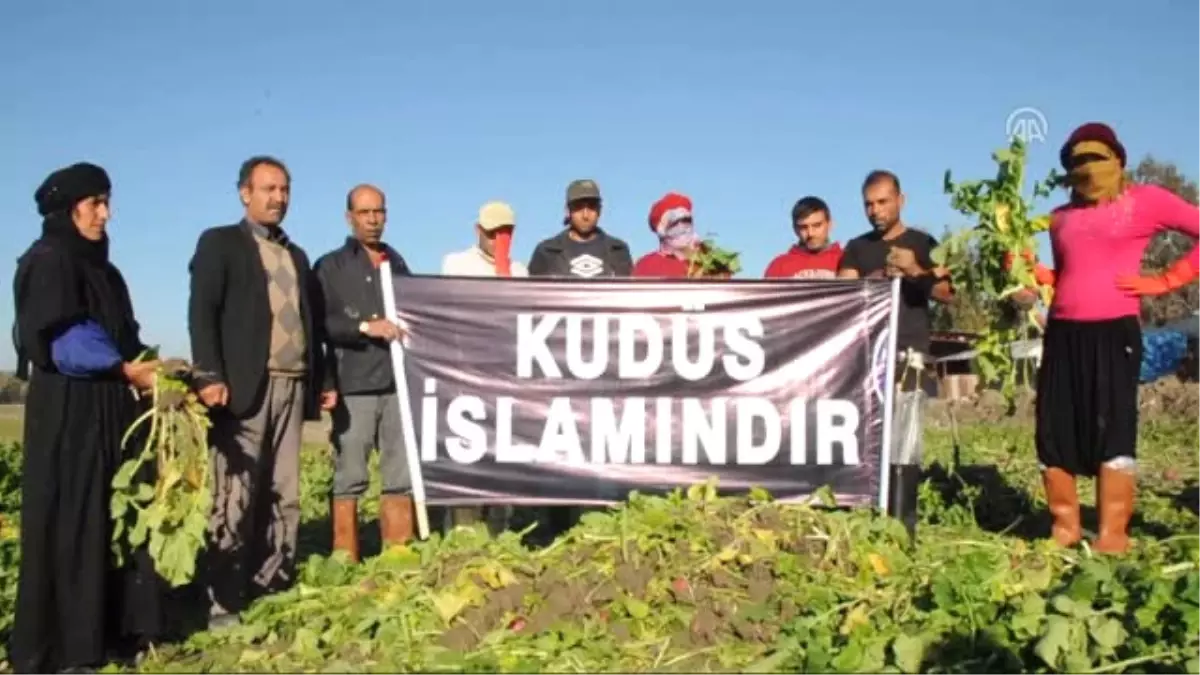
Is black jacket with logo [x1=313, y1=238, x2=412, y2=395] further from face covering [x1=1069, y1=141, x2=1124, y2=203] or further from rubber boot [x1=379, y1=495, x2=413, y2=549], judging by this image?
face covering [x1=1069, y1=141, x2=1124, y2=203]

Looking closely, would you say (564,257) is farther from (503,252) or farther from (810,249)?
(810,249)

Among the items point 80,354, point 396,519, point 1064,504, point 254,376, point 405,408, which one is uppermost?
point 80,354

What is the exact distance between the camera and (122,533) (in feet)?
16.4

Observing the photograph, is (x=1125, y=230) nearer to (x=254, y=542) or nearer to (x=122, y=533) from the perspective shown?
(x=254, y=542)

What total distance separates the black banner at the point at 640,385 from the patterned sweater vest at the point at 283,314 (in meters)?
0.80

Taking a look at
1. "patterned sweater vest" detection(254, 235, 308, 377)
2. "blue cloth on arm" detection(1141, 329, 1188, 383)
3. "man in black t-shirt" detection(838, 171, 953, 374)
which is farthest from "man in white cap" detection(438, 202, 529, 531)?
"blue cloth on arm" detection(1141, 329, 1188, 383)

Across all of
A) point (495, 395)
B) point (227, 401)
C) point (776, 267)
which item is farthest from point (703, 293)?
point (227, 401)

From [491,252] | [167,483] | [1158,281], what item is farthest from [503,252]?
[1158,281]

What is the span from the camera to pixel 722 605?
15.1ft

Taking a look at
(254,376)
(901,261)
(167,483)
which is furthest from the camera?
(901,261)

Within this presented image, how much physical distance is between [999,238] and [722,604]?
9.27ft

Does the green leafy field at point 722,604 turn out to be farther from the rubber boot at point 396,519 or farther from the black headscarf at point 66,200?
the black headscarf at point 66,200

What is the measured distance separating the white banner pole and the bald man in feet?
0.14

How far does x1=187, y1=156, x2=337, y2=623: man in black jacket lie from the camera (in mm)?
5461
